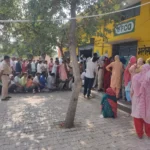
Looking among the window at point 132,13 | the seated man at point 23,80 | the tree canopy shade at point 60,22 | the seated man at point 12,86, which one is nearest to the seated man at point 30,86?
the seated man at point 23,80

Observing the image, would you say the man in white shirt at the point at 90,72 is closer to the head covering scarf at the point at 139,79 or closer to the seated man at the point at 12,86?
the head covering scarf at the point at 139,79

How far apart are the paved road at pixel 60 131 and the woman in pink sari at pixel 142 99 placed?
1.01ft

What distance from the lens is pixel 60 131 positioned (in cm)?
401

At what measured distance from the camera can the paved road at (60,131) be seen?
3.39 m

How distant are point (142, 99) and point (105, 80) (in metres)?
3.71

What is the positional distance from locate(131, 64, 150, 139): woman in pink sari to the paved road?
309 mm

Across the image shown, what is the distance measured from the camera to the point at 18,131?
13.1ft

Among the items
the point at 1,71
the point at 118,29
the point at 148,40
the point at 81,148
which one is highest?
the point at 118,29

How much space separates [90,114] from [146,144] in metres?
2.03

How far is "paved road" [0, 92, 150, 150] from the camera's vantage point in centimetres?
339

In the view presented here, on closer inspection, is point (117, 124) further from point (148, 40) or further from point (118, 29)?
point (118, 29)

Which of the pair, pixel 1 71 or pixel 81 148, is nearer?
pixel 81 148

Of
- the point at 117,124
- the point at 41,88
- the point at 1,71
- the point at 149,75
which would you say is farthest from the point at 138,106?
the point at 41,88

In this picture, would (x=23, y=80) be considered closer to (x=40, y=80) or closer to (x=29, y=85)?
(x=29, y=85)
